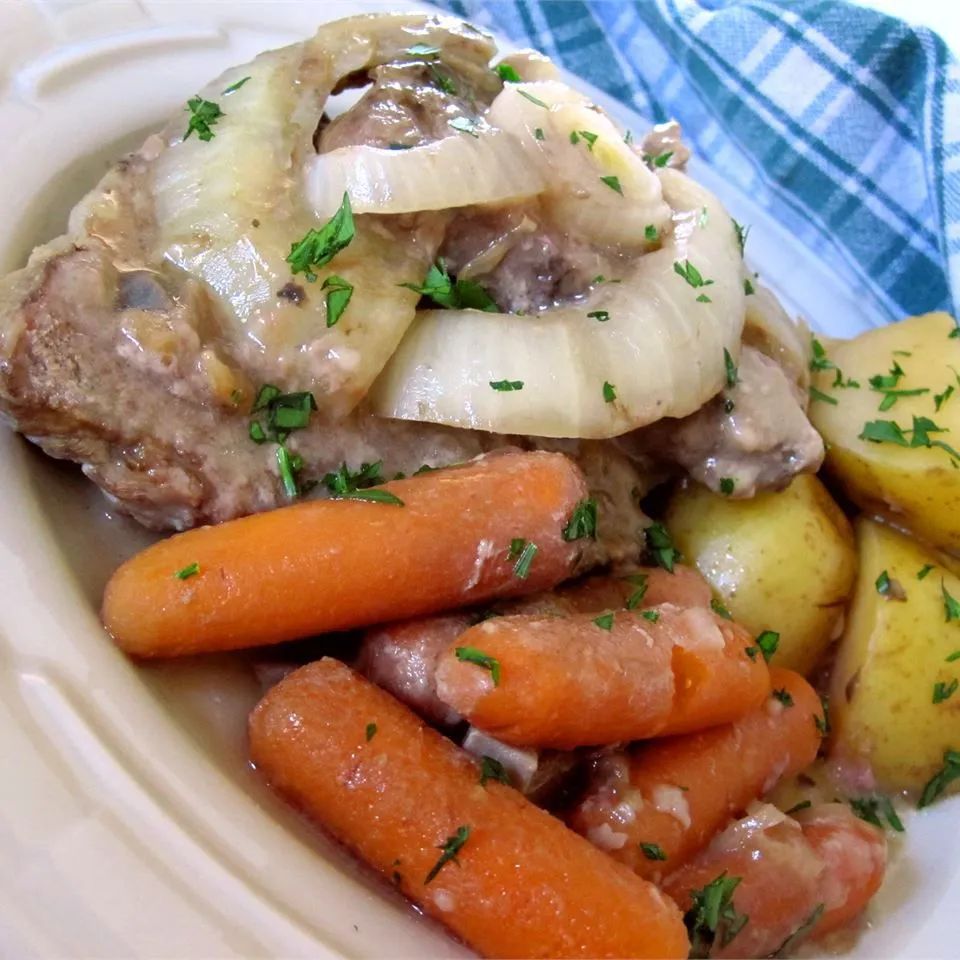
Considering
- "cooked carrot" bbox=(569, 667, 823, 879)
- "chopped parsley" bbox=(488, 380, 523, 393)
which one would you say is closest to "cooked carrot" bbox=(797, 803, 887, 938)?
"cooked carrot" bbox=(569, 667, 823, 879)

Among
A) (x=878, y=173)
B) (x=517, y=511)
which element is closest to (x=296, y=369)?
(x=517, y=511)

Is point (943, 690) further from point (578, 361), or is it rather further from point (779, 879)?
point (578, 361)

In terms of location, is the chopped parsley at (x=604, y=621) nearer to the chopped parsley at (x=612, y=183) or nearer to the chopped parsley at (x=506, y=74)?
the chopped parsley at (x=612, y=183)

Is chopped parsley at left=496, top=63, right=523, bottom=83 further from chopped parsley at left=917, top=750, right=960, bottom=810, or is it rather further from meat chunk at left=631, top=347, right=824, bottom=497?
chopped parsley at left=917, top=750, right=960, bottom=810

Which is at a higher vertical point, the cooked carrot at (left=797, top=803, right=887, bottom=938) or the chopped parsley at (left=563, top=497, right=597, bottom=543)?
the chopped parsley at (left=563, top=497, right=597, bottom=543)

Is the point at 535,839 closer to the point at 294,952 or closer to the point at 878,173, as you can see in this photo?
the point at 294,952

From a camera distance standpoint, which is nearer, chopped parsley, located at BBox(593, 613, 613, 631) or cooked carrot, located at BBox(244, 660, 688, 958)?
cooked carrot, located at BBox(244, 660, 688, 958)

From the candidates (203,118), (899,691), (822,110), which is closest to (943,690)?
(899,691)
